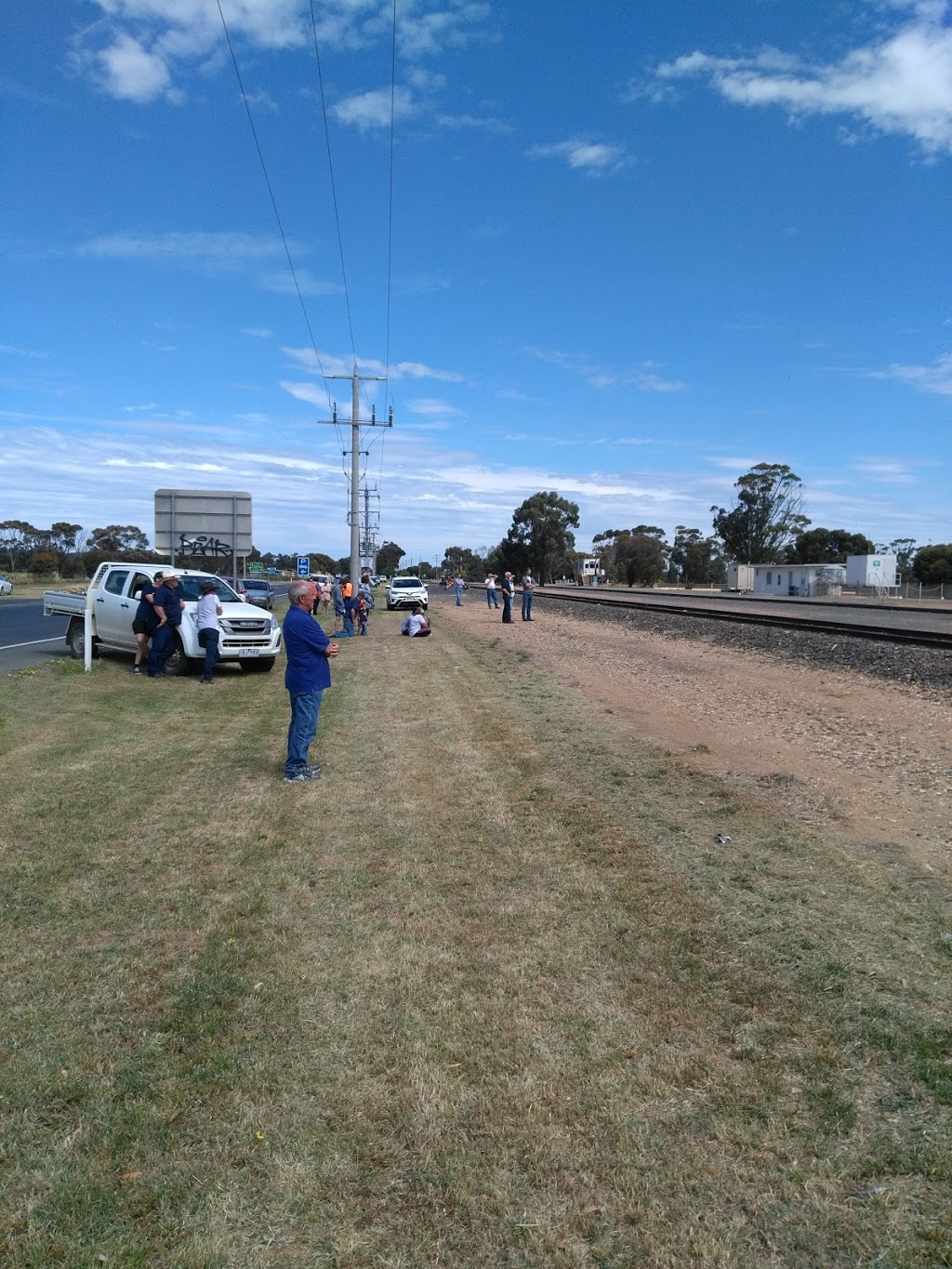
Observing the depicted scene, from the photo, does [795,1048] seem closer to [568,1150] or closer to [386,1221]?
[568,1150]

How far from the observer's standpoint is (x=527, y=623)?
33.1 m

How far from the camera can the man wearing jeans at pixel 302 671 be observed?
25.3ft

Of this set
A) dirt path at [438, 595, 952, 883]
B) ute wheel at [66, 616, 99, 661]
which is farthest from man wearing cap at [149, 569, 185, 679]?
dirt path at [438, 595, 952, 883]

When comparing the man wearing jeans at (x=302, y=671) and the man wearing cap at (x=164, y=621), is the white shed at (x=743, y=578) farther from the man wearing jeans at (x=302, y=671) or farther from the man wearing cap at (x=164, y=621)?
the man wearing jeans at (x=302, y=671)

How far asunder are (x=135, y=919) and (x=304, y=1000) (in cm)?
134

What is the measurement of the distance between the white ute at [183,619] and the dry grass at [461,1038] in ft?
27.3

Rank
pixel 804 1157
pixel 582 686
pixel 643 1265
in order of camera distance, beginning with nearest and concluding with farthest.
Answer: pixel 643 1265, pixel 804 1157, pixel 582 686

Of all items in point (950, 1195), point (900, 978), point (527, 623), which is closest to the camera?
point (950, 1195)

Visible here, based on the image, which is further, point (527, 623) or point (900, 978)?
point (527, 623)

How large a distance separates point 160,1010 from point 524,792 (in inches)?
163

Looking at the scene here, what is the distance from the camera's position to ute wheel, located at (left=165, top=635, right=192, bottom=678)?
14929 millimetres

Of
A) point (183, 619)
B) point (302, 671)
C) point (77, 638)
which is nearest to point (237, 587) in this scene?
point (77, 638)

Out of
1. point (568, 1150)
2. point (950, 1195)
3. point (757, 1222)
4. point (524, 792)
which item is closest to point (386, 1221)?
point (568, 1150)

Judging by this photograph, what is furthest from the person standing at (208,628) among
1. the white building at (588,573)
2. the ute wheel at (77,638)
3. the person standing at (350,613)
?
the white building at (588,573)
